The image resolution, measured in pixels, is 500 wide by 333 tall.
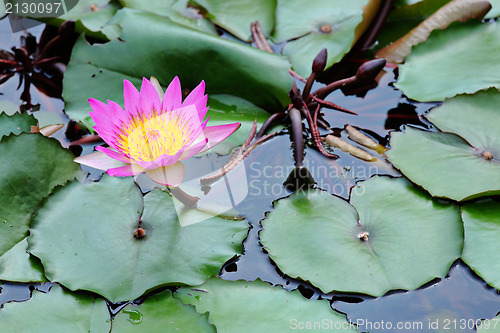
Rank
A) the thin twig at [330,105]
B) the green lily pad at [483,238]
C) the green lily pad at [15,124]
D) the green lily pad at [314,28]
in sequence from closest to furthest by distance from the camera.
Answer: the green lily pad at [483,238]
the green lily pad at [15,124]
the thin twig at [330,105]
the green lily pad at [314,28]

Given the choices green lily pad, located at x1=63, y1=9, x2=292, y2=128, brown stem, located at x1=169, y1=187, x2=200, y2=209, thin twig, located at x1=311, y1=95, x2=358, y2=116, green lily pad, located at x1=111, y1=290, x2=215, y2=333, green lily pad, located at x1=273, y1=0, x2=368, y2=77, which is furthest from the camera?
green lily pad, located at x1=273, y1=0, x2=368, y2=77

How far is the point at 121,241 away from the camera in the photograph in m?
1.85

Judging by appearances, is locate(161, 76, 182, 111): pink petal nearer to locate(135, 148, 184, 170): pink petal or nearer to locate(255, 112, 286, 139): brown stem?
locate(135, 148, 184, 170): pink petal

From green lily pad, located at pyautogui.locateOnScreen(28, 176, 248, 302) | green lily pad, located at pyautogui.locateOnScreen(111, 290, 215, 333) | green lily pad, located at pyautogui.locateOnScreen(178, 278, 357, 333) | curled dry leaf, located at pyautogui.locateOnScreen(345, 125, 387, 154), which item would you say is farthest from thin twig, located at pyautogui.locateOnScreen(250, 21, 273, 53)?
green lily pad, located at pyautogui.locateOnScreen(111, 290, 215, 333)

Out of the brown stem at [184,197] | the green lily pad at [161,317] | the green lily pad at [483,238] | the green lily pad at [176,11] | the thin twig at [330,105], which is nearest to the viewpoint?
the green lily pad at [161,317]

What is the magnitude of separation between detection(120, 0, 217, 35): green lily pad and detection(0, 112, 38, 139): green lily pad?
1062 mm

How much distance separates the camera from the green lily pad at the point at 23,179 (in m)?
1.88

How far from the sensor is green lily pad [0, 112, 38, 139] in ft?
7.10

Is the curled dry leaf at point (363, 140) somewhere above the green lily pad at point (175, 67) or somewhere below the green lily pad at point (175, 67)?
below

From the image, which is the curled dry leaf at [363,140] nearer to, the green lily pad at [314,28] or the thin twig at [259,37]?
the green lily pad at [314,28]

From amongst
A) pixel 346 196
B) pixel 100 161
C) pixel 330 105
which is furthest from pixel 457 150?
pixel 100 161

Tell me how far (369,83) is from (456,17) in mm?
677

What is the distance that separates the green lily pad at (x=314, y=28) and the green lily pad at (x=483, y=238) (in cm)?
112

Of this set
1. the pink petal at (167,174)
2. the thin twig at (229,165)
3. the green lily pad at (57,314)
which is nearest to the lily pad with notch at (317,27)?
the thin twig at (229,165)
